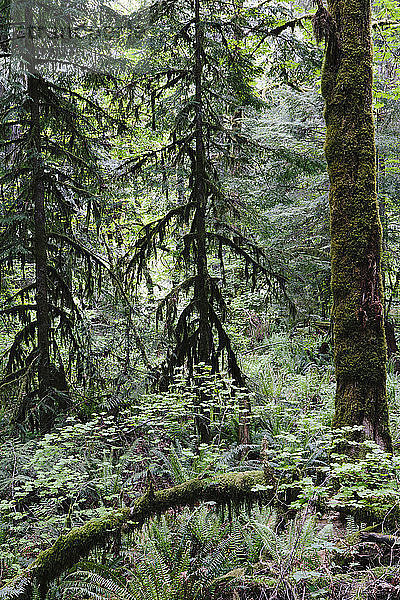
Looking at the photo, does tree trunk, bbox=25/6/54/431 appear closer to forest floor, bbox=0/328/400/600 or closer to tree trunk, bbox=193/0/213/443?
forest floor, bbox=0/328/400/600

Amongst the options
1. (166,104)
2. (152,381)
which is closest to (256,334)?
(152,381)

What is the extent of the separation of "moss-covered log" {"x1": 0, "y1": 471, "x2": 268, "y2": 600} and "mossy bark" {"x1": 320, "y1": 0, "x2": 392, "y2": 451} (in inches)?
42.2

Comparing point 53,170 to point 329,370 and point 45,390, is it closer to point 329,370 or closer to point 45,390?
point 45,390

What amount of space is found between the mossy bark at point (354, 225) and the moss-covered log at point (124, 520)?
1073 millimetres

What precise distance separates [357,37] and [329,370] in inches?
258

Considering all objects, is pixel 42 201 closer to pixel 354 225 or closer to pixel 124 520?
pixel 354 225

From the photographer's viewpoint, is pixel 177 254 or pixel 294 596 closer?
pixel 294 596

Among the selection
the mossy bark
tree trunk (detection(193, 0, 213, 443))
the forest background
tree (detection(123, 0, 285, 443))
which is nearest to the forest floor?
the forest background

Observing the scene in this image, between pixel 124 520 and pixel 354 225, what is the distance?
3.26 metres

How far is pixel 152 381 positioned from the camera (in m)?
6.88

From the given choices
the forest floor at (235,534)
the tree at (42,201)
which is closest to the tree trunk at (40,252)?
the tree at (42,201)

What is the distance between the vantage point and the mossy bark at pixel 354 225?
4.04 metres

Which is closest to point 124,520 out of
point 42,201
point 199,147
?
point 42,201

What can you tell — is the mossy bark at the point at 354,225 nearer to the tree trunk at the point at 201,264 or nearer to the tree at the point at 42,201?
the tree trunk at the point at 201,264
